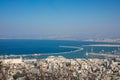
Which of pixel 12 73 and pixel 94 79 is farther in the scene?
pixel 12 73

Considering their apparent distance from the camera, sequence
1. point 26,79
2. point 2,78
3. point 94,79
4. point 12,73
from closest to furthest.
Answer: point 2,78
point 26,79
point 94,79
point 12,73

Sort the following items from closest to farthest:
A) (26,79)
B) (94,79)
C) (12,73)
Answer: (26,79) < (94,79) < (12,73)

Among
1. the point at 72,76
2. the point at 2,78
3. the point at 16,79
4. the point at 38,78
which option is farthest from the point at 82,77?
the point at 2,78

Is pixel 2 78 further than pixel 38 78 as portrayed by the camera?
No

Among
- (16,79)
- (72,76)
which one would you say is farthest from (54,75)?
(16,79)

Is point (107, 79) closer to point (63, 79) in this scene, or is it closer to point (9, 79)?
point (63, 79)

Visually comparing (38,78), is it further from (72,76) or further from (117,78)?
(117,78)

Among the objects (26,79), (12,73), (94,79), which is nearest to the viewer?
(26,79)

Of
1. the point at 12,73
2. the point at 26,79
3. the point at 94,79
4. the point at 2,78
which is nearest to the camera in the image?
the point at 2,78
